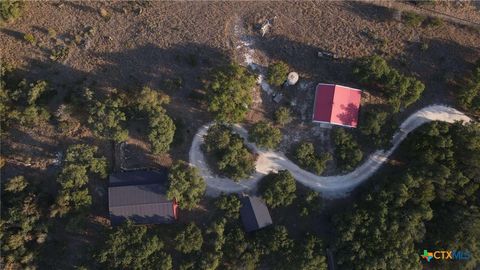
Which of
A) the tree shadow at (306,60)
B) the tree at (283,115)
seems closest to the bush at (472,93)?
the tree shadow at (306,60)

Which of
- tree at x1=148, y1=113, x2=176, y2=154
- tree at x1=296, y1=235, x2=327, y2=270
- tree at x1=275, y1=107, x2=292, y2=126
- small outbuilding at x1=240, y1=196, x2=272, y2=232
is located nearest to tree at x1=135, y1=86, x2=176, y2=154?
tree at x1=148, y1=113, x2=176, y2=154

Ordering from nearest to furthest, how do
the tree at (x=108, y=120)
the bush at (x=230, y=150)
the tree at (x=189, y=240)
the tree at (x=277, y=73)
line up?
the tree at (x=189, y=240)
the tree at (x=108, y=120)
the bush at (x=230, y=150)
the tree at (x=277, y=73)

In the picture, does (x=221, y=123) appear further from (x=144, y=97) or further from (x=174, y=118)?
(x=144, y=97)

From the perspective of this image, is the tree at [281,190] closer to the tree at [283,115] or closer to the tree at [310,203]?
the tree at [310,203]

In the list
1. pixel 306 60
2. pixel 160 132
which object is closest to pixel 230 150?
pixel 160 132

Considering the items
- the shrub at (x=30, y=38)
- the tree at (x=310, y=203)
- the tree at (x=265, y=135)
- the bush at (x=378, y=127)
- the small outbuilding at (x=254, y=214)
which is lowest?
the small outbuilding at (x=254, y=214)

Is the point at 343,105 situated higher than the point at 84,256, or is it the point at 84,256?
the point at 343,105

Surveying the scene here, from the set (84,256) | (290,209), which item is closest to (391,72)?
(290,209)
